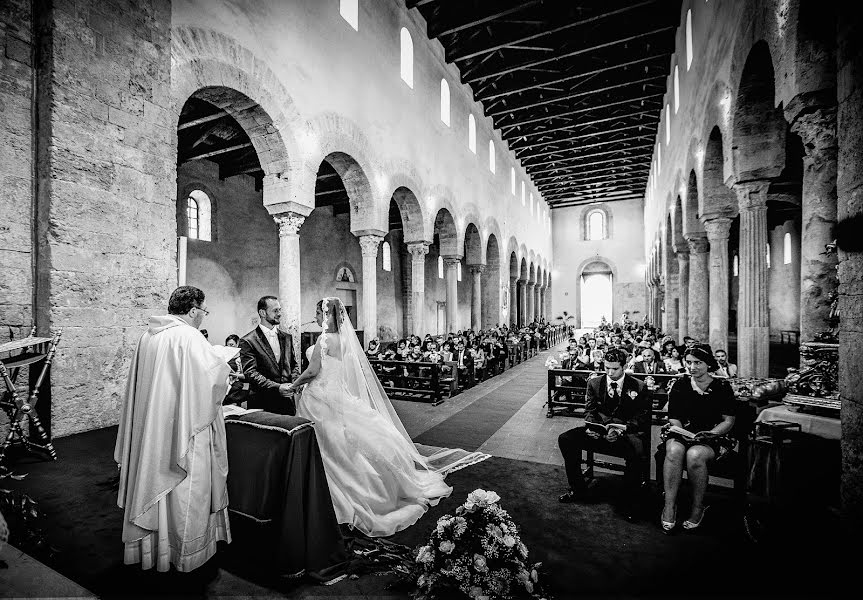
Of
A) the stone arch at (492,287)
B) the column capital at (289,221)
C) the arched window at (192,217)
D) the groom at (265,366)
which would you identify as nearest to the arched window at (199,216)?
the arched window at (192,217)

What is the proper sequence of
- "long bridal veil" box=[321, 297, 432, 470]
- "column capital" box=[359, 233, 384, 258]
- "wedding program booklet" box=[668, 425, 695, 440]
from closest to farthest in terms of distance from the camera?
"wedding program booklet" box=[668, 425, 695, 440], "long bridal veil" box=[321, 297, 432, 470], "column capital" box=[359, 233, 384, 258]

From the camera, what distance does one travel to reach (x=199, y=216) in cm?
1357

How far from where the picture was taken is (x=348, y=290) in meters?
19.3

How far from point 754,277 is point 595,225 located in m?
29.9

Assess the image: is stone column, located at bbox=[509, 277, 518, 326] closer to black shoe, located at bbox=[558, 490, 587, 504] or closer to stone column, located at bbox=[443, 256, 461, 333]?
stone column, located at bbox=[443, 256, 461, 333]

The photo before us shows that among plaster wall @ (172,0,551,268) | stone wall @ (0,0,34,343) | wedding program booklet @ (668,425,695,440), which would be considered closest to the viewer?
wedding program booklet @ (668,425,695,440)

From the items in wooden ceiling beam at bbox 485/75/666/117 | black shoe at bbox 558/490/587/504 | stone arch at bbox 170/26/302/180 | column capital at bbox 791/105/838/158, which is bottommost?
black shoe at bbox 558/490/587/504

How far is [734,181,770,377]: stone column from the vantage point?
6.81 meters

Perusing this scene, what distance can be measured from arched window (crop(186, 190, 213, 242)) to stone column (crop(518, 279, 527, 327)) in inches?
699

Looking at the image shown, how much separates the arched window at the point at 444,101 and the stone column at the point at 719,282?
9358 mm

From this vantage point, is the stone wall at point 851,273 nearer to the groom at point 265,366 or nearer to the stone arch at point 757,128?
the groom at point 265,366

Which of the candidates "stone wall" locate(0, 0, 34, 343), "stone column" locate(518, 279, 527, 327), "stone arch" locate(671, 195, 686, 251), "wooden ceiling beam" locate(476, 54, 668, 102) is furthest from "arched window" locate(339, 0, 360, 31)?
"stone column" locate(518, 279, 527, 327)

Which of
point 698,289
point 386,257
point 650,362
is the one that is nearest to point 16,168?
point 650,362

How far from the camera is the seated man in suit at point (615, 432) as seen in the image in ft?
12.7
